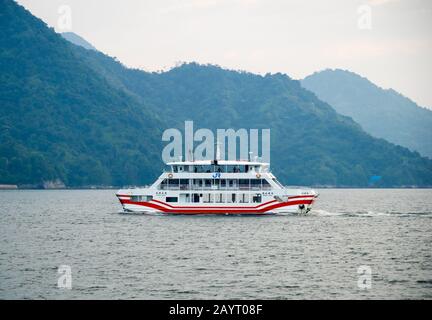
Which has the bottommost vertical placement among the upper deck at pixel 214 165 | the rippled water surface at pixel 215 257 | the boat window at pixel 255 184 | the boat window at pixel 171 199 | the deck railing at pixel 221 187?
the rippled water surface at pixel 215 257

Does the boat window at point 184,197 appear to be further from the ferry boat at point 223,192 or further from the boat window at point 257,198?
the boat window at point 257,198

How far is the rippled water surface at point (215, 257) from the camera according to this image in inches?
1666

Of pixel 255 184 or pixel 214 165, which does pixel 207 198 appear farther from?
pixel 255 184

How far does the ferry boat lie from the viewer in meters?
78.5

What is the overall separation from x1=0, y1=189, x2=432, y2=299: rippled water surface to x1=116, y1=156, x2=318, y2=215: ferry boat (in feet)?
4.24

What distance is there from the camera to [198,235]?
220ft

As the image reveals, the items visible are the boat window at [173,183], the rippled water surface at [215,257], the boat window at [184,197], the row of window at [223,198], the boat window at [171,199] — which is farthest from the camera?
the boat window at [171,199]

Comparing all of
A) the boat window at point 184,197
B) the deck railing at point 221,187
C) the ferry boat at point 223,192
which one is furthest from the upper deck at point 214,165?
the boat window at point 184,197

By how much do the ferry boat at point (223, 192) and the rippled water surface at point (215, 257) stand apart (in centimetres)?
129

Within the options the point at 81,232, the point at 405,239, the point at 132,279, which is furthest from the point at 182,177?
the point at 132,279

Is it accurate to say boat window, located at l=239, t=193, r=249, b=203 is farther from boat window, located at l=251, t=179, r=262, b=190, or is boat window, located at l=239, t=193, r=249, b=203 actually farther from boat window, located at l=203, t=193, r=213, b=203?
boat window, located at l=203, t=193, r=213, b=203

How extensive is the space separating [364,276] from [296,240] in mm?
18323

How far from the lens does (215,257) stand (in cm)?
5438
